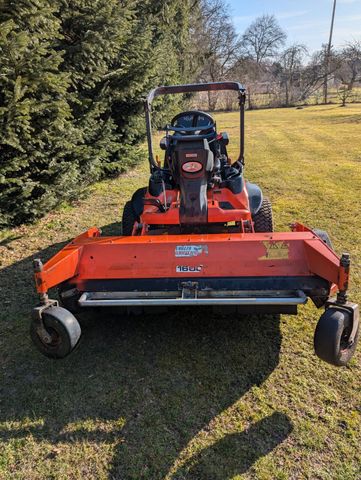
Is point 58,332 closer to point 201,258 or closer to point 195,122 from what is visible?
point 201,258

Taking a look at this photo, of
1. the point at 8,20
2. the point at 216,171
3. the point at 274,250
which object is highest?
the point at 8,20

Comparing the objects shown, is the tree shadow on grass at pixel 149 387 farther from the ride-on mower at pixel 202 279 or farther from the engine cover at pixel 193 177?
the engine cover at pixel 193 177

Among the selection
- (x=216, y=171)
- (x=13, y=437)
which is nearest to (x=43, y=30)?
(x=216, y=171)

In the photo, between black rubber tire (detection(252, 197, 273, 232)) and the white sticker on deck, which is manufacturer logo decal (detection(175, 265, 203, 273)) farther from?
black rubber tire (detection(252, 197, 273, 232))

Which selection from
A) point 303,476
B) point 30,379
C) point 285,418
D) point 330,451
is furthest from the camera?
point 30,379

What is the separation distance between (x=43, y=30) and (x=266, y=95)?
3407 centimetres

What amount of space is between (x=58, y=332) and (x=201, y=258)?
3.65ft

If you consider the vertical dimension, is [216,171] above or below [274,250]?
above

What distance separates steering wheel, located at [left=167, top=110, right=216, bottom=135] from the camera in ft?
14.1

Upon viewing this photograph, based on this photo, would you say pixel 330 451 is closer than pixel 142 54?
Yes

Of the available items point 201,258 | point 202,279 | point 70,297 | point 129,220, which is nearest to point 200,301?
point 202,279

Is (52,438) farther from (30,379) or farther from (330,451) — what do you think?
(330,451)

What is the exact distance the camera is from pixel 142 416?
8.23 feet

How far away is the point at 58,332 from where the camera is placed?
2.60 meters
